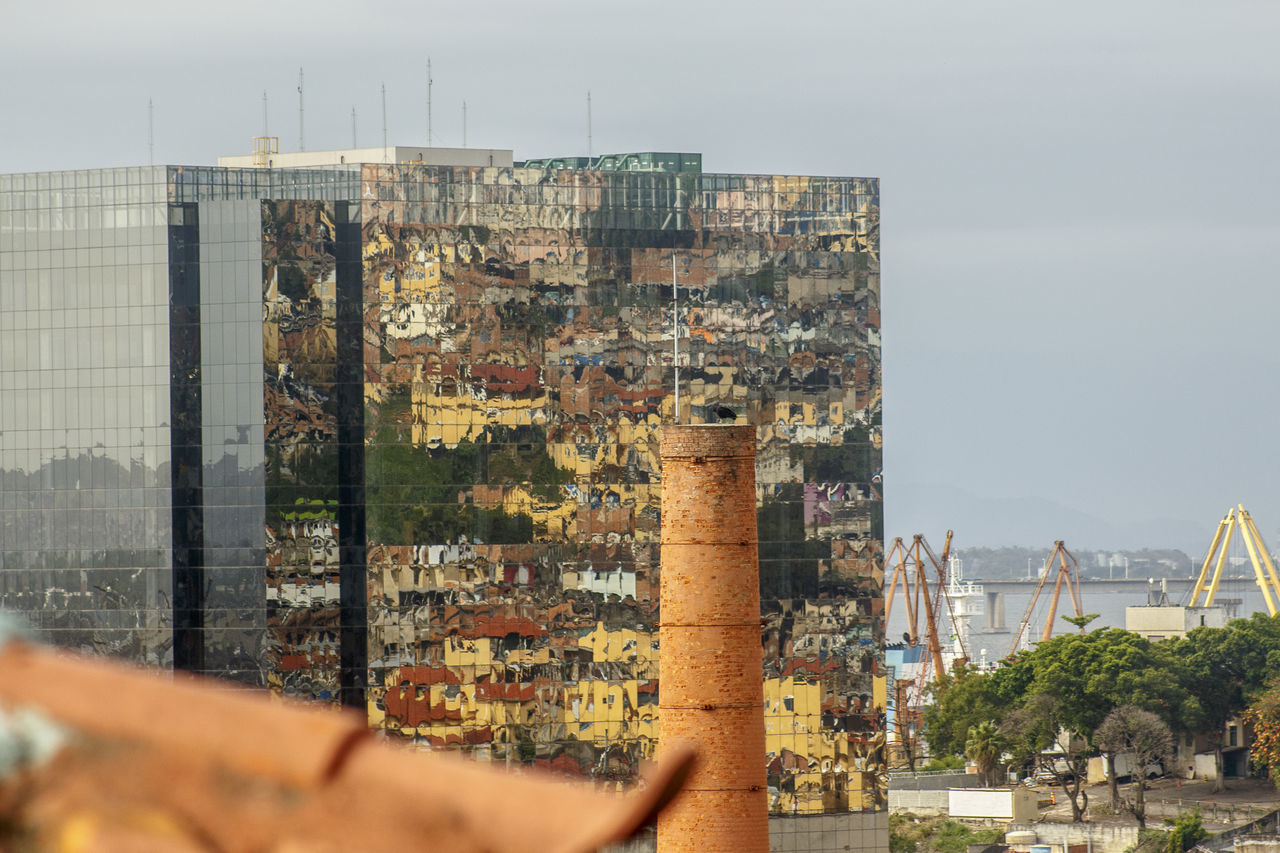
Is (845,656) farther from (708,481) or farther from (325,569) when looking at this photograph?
(708,481)

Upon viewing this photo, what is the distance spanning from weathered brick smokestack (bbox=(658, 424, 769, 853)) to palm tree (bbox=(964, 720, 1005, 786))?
55048 mm

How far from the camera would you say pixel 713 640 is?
104 feet

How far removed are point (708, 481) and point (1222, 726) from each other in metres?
68.1

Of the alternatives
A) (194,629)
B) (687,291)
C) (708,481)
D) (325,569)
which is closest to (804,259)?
(687,291)

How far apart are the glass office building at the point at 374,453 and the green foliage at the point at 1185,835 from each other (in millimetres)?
15845

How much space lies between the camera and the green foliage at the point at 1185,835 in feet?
219

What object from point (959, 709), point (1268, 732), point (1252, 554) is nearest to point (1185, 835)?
point (1268, 732)

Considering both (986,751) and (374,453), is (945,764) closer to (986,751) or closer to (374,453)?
(986,751)

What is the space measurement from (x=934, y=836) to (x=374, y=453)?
99.5ft

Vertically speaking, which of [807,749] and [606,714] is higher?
[606,714]

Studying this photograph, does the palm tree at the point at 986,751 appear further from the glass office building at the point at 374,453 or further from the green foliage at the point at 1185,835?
the glass office building at the point at 374,453

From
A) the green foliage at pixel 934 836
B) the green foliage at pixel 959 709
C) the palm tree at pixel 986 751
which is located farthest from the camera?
the green foliage at pixel 959 709

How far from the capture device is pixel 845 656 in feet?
194

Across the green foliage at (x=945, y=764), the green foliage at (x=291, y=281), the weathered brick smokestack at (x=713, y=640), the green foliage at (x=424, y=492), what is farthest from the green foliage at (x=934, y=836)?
the weathered brick smokestack at (x=713, y=640)
